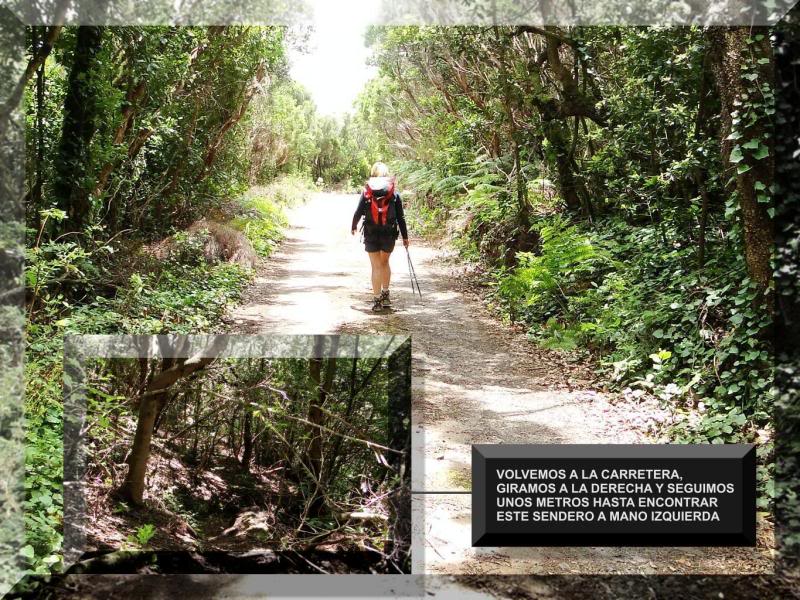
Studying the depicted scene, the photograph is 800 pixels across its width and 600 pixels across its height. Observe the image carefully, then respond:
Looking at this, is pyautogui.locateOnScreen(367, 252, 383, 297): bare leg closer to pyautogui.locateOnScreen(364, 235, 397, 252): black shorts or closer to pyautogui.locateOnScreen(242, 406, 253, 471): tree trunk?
pyautogui.locateOnScreen(364, 235, 397, 252): black shorts

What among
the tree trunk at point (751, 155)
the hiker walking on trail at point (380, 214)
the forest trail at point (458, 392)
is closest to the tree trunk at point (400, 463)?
the forest trail at point (458, 392)

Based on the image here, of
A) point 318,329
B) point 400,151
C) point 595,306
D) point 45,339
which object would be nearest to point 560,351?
point 595,306

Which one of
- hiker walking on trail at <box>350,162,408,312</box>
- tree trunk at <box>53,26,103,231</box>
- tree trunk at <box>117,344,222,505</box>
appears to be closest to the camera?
tree trunk at <box>117,344,222,505</box>

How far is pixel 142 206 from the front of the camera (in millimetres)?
12016

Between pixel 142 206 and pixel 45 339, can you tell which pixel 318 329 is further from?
pixel 142 206

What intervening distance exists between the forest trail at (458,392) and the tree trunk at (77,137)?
2.39 m

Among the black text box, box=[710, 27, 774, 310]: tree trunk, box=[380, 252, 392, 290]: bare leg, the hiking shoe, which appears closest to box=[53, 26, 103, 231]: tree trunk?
box=[380, 252, 392, 290]: bare leg

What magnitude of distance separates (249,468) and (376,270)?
5.95m

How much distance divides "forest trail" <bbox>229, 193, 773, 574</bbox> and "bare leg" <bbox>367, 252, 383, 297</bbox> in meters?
0.37

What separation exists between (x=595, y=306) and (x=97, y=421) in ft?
20.0

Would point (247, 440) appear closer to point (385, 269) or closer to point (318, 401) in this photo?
point (318, 401)

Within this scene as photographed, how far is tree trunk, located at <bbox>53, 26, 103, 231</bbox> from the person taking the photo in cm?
852

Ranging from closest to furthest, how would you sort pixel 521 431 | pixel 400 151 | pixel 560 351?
pixel 521 431 < pixel 560 351 < pixel 400 151

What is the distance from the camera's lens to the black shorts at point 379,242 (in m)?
8.88
